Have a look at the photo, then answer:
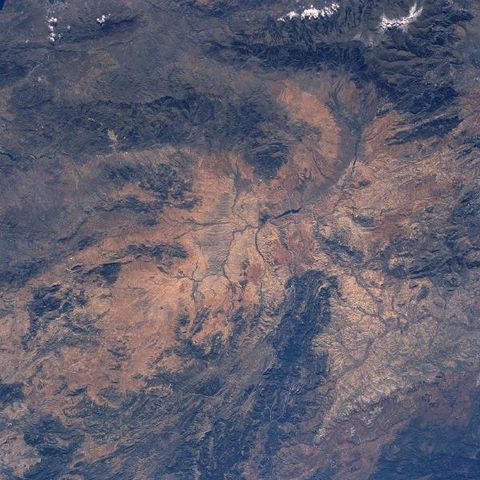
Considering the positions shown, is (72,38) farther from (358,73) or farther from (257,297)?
(257,297)

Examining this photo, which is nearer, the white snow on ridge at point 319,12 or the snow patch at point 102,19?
the white snow on ridge at point 319,12

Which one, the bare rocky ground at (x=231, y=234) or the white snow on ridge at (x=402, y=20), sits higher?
the white snow on ridge at (x=402, y=20)

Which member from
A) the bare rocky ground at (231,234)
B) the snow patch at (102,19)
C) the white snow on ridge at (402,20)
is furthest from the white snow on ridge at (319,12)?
the snow patch at (102,19)

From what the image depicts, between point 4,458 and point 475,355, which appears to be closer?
point 4,458

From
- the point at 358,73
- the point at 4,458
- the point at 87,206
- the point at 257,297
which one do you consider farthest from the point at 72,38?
the point at 4,458

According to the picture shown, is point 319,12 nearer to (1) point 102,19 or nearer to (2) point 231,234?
(1) point 102,19

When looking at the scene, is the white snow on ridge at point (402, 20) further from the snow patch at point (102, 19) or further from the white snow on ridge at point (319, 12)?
the snow patch at point (102, 19)

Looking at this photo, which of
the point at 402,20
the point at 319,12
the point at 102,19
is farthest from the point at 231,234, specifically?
the point at 402,20

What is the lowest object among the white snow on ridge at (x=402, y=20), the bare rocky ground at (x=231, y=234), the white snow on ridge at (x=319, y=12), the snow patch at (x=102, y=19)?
the bare rocky ground at (x=231, y=234)
